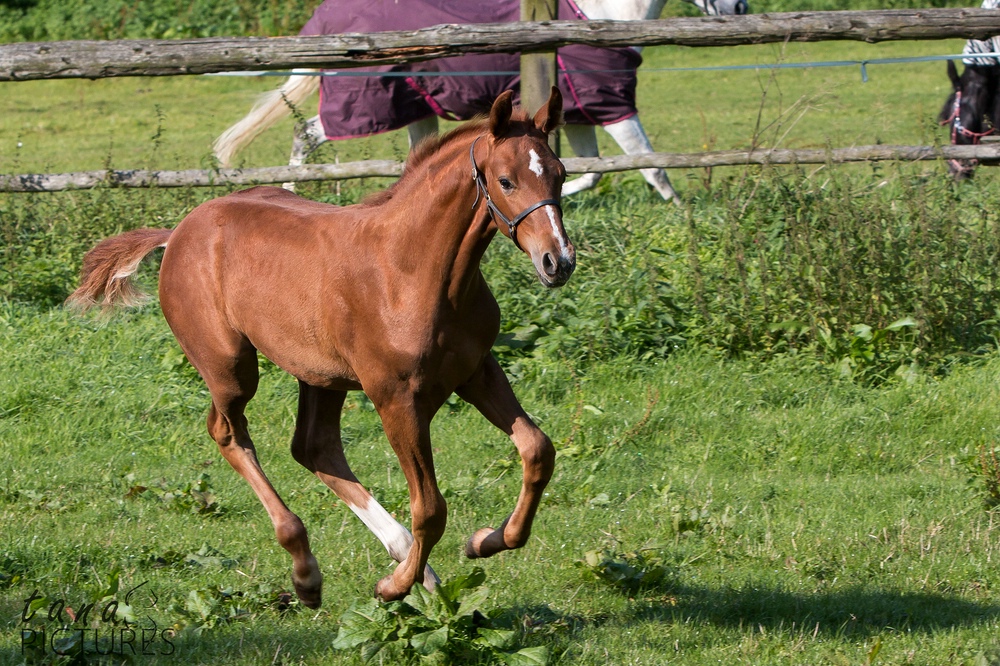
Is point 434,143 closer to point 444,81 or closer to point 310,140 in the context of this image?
point 444,81

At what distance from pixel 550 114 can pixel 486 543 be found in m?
1.48

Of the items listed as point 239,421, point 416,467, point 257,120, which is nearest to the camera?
point 416,467

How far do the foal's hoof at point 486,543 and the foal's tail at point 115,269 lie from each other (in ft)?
6.30

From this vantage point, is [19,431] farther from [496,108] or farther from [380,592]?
[496,108]

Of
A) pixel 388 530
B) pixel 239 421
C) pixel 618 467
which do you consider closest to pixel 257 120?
pixel 618 467

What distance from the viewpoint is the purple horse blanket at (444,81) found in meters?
8.78

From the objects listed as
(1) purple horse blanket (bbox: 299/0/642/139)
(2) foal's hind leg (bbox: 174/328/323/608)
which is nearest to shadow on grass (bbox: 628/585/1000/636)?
(2) foal's hind leg (bbox: 174/328/323/608)

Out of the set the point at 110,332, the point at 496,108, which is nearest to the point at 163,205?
the point at 110,332

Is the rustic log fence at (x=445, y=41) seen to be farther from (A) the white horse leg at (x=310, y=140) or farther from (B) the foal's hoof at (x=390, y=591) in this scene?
(B) the foal's hoof at (x=390, y=591)

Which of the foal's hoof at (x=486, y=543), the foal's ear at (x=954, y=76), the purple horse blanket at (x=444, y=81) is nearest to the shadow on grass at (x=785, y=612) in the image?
the foal's hoof at (x=486, y=543)

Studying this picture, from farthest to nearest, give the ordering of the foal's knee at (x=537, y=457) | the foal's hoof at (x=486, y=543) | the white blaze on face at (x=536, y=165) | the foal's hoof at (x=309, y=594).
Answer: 1. the foal's hoof at (x=309, y=594)
2. the foal's hoof at (x=486, y=543)
3. the foal's knee at (x=537, y=457)
4. the white blaze on face at (x=536, y=165)

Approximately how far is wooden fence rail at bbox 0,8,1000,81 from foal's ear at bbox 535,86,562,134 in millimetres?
2845

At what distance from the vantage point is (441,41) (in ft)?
21.0

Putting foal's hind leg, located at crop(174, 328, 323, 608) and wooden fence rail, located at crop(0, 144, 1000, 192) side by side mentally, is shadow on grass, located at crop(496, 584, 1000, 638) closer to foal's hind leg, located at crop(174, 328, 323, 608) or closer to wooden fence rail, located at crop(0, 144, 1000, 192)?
foal's hind leg, located at crop(174, 328, 323, 608)
